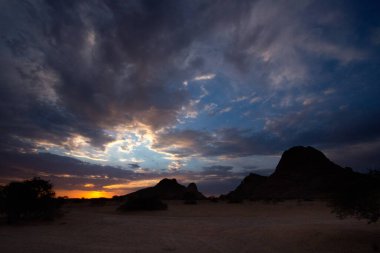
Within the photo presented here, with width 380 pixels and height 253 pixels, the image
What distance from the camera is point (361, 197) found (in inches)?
495

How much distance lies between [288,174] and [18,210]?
9899cm

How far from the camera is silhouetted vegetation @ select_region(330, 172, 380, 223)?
481 inches

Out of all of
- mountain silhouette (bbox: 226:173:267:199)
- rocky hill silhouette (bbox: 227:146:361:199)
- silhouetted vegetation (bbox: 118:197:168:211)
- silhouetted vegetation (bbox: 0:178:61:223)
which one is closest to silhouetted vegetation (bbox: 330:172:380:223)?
silhouetted vegetation (bbox: 0:178:61:223)

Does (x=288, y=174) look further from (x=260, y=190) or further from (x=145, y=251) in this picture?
(x=145, y=251)

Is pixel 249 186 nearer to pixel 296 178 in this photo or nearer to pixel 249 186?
pixel 249 186

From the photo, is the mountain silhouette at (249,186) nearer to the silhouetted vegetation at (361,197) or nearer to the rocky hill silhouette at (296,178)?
the rocky hill silhouette at (296,178)

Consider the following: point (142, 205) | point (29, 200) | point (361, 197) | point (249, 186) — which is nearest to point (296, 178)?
point (249, 186)

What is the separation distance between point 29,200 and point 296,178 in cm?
9455

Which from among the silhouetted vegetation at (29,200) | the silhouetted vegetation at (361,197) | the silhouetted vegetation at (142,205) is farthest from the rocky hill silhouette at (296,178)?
the silhouetted vegetation at (361,197)

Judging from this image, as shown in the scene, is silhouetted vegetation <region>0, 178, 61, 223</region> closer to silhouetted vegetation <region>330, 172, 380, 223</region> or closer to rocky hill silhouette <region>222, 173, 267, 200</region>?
silhouetted vegetation <region>330, 172, 380, 223</region>

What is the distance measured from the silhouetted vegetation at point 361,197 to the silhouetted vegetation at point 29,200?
21908 mm

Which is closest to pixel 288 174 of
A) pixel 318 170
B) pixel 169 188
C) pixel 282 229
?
pixel 318 170

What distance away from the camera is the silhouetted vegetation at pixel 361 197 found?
481 inches

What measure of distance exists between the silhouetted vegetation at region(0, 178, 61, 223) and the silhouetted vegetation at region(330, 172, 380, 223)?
21.9 m
